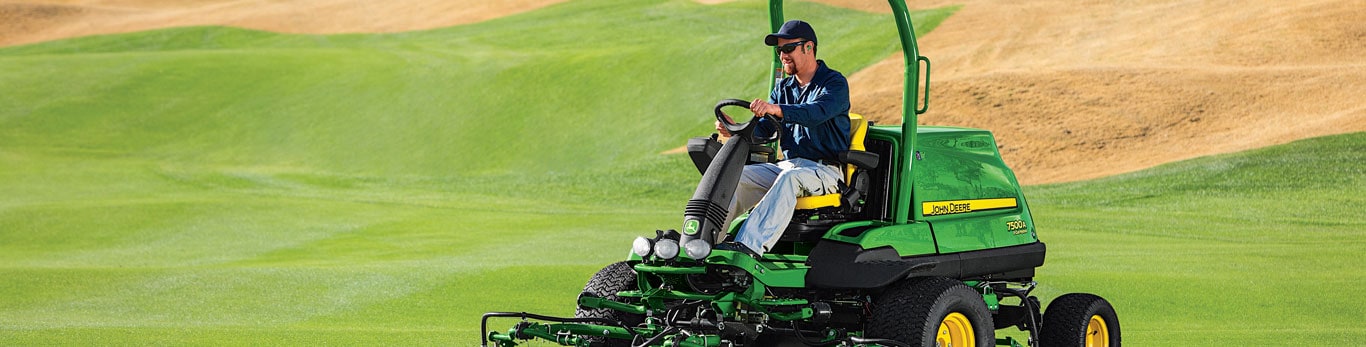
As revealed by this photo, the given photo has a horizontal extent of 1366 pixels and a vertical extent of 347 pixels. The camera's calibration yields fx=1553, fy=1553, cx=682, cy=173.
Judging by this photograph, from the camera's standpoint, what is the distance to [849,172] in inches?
295

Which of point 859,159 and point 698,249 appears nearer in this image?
point 698,249

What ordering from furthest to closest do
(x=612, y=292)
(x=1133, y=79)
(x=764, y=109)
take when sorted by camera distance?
(x=1133, y=79)
(x=612, y=292)
(x=764, y=109)

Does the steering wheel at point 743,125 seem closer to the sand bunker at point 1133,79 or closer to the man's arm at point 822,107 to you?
the man's arm at point 822,107

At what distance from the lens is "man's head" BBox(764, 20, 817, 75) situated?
735cm

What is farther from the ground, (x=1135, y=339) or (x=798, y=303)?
(x=798, y=303)

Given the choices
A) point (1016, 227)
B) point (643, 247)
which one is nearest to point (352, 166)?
point (1016, 227)

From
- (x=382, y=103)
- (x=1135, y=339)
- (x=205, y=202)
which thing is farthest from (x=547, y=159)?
(x=1135, y=339)

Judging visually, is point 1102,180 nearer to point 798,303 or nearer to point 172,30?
point 798,303

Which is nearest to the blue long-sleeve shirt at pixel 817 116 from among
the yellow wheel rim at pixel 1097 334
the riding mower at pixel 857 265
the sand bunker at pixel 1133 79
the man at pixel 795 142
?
the man at pixel 795 142

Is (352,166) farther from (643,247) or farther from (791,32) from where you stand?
(643,247)

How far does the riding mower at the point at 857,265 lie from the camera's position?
681 centimetres

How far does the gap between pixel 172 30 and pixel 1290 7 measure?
3485cm

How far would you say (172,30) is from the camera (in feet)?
170

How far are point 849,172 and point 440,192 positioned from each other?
22.1 metres
